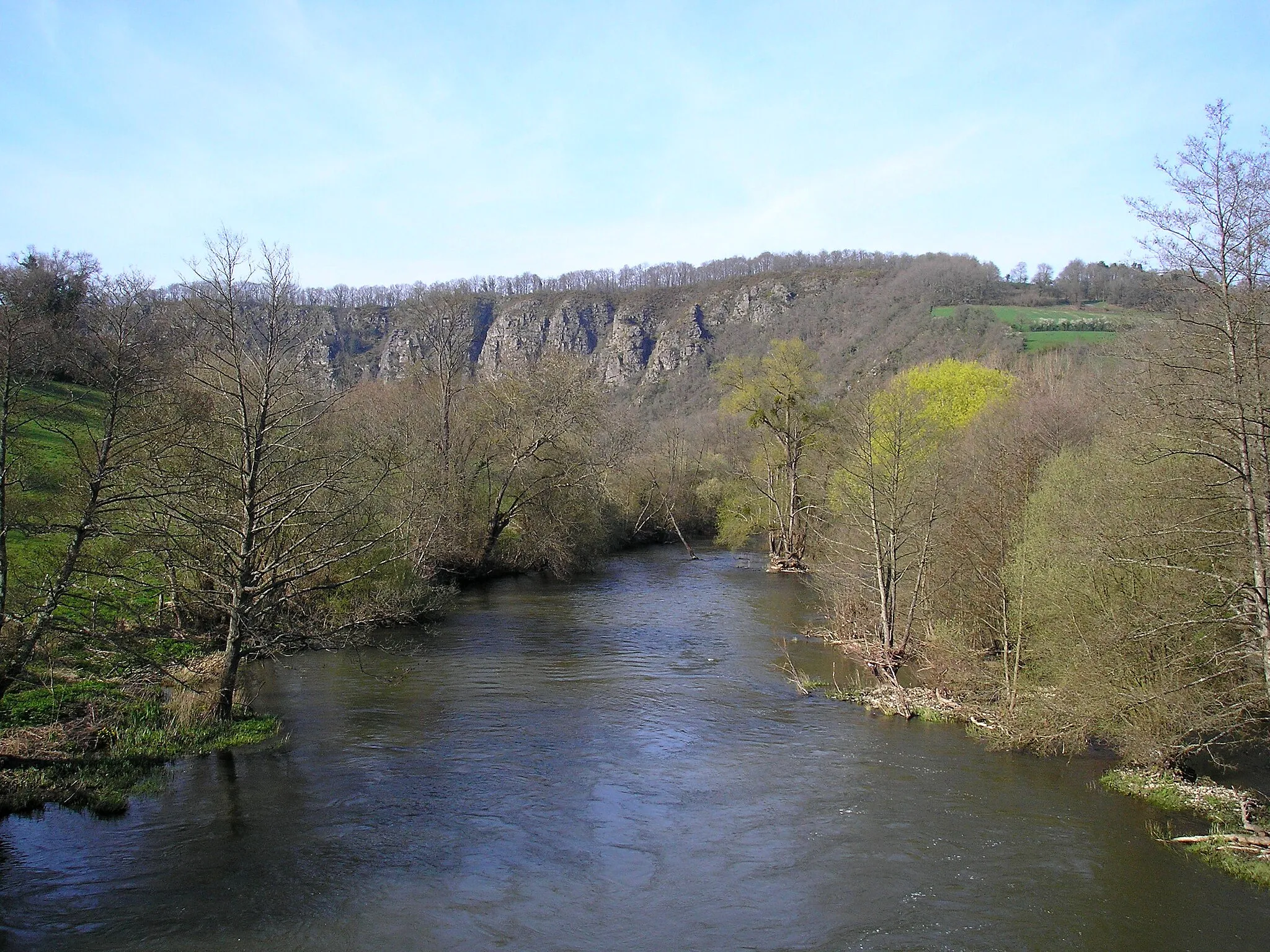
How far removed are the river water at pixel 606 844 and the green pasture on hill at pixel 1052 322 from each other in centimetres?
3905

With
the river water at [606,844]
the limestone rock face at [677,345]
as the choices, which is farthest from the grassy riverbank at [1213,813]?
the limestone rock face at [677,345]

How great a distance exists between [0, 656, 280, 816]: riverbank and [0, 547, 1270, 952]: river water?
0.46 m

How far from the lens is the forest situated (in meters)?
12.0

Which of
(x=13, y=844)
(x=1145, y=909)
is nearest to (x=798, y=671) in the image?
(x=1145, y=909)

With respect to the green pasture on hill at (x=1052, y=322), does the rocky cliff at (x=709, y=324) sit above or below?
above

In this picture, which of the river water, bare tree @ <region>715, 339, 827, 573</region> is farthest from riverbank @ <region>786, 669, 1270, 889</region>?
bare tree @ <region>715, 339, 827, 573</region>

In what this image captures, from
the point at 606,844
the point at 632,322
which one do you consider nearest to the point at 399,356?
the point at 632,322

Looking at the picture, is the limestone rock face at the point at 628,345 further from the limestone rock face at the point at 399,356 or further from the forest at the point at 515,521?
the forest at the point at 515,521

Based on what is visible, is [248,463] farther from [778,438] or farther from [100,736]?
[778,438]

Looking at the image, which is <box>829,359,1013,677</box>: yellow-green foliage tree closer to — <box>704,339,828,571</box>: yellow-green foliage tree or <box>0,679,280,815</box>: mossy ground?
<box>0,679,280,815</box>: mossy ground

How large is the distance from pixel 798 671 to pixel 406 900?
13146 mm

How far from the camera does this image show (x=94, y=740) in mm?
13641

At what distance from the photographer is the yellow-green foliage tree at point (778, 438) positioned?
1657 inches

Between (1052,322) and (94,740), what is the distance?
216 ft
